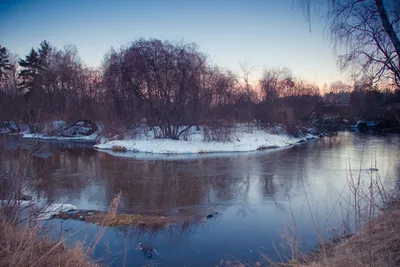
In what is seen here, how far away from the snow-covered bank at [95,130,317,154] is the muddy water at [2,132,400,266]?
2.19m

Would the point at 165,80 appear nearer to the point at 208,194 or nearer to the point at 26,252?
the point at 208,194

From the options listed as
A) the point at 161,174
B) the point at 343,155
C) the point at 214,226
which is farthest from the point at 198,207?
the point at 343,155

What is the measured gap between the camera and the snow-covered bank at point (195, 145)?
22875 millimetres

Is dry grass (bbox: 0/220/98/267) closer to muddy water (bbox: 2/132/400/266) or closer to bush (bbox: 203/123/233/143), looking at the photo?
muddy water (bbox: 2/132/400/266)

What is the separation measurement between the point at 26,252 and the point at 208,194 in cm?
847

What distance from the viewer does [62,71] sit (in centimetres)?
4166

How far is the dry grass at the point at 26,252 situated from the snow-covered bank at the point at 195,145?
61.2 feet

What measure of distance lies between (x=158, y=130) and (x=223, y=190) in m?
15.1

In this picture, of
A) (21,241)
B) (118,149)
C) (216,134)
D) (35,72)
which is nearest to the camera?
(21,241)

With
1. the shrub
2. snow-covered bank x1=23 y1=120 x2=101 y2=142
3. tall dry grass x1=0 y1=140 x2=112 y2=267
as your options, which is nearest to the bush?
the shrub

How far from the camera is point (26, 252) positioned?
309cm

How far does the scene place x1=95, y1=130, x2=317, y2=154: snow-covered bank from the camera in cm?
2288

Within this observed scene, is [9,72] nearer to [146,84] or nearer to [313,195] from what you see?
[146,84]

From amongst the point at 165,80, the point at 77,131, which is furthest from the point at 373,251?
the point at 77,131
